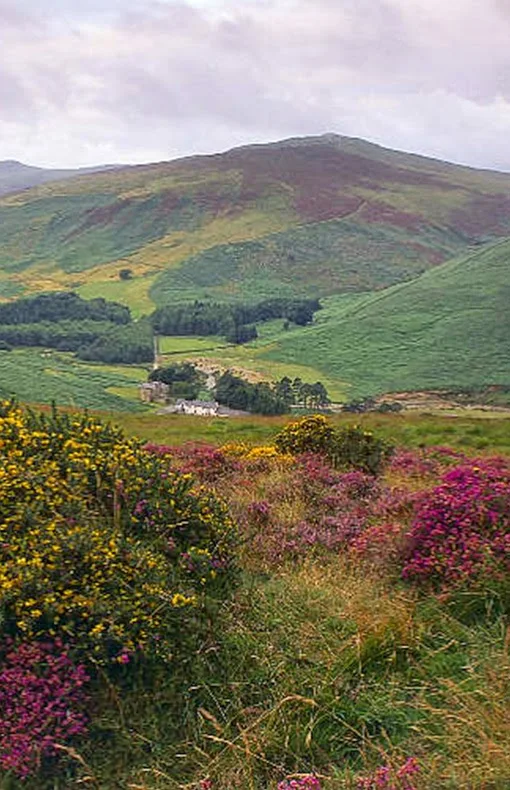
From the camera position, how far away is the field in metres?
4.25

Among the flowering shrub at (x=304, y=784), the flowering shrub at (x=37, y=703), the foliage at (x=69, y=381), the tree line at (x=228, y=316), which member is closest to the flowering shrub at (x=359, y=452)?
the flowering shrub at (x=37, y=703)

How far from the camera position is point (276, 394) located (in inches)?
2768

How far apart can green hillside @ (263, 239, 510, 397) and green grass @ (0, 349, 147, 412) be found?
21750 mm

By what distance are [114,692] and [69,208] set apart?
665 feet

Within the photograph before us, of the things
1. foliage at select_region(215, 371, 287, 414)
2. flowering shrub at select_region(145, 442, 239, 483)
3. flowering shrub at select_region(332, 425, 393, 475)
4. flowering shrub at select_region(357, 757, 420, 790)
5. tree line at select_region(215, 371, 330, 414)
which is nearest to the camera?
flowering shrub at select_region(357, 757, 420, 790)

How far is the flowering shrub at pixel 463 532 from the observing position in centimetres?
603

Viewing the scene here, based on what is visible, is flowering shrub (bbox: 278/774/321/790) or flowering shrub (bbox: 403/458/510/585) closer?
flowering shrub (bbox: 278/774/321/790)

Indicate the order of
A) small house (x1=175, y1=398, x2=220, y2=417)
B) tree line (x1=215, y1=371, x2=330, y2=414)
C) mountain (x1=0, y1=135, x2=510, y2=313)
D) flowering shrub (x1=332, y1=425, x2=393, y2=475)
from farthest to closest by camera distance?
mountain (x1=0, y1=135, x2=510, y2=313), tree line (x1=215, y1=371, x2=330, y2=414), small house (x1=175, y1=398, x2=220, y2=417), flowering shrub (x1=332, y1=425, x2=393, y2=475)

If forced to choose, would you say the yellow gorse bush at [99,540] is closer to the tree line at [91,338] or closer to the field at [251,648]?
the field at [251,648]

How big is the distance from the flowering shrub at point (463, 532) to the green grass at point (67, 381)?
173ft

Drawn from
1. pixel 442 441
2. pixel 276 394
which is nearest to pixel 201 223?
pixel 276 394

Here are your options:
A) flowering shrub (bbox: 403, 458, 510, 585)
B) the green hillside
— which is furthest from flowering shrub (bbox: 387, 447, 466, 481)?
the green hillside

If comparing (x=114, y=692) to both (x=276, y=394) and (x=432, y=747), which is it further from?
(x=276, y=394)

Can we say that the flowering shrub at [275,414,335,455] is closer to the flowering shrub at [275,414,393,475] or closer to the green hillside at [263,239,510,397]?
the flowering shrub at [275,414,393,475]
